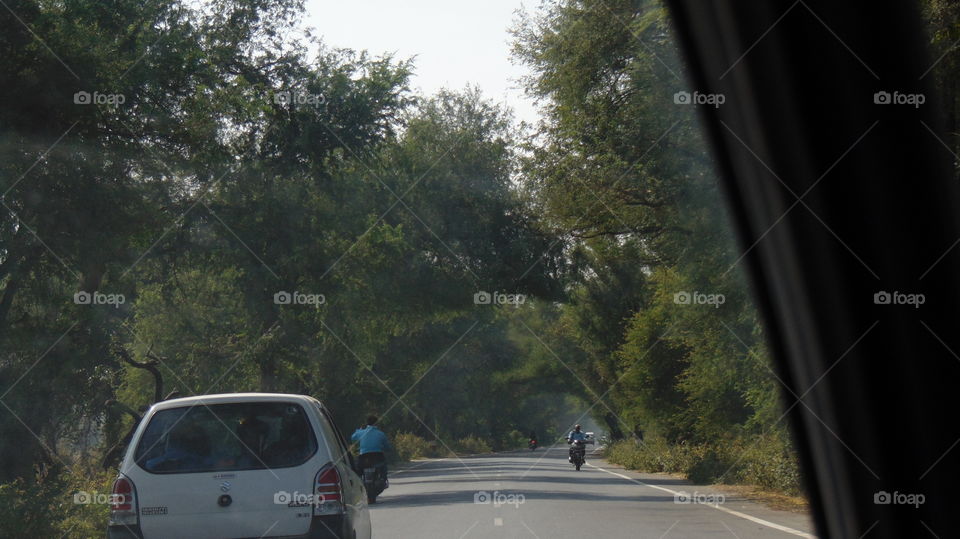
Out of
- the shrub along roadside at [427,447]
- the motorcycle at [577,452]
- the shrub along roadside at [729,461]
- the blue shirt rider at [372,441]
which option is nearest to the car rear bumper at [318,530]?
the blue shirt rider at [372,441]

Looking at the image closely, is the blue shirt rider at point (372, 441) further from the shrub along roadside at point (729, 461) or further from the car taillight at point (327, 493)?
the car taillight at point (327, 493)

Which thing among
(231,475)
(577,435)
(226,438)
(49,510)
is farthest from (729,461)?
(231,475)

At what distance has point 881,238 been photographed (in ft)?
46.6

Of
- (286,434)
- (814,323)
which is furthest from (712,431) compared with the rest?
(286,434)

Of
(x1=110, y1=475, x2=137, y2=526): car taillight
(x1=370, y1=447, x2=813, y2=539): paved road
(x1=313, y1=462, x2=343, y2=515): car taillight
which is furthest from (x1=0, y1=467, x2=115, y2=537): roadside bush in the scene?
(x1=313, y1=462, x2=343, y2=515): car taillight

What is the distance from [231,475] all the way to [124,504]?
87 cm

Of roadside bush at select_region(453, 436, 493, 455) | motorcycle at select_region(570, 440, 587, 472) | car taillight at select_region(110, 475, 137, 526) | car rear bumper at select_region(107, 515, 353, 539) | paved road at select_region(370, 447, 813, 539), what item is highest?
roadside bush at select_region(453, 436, 493, 455)

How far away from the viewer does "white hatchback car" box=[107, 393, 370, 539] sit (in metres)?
8.82

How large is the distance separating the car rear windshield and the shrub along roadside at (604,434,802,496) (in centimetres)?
1564

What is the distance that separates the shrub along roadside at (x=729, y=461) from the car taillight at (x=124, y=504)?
16480 mm

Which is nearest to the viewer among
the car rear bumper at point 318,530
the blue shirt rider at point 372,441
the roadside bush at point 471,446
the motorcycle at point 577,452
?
the car rear bumper at point 318,530

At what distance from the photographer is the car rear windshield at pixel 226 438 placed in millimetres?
8977

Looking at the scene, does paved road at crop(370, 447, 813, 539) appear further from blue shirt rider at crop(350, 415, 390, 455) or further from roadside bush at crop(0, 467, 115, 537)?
roadside bush at crop(0, 467, 115, 537)

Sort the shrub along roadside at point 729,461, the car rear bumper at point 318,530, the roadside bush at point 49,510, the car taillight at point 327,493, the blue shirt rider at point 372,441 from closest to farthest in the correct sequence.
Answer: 1. the car rear bumper at point 318,530
2. the car taillight at point 327,493
3. the roadside bush at point 49,510
4. the blue shirt rider at point 372,441
5. the shrub along roadside at point 729,461
